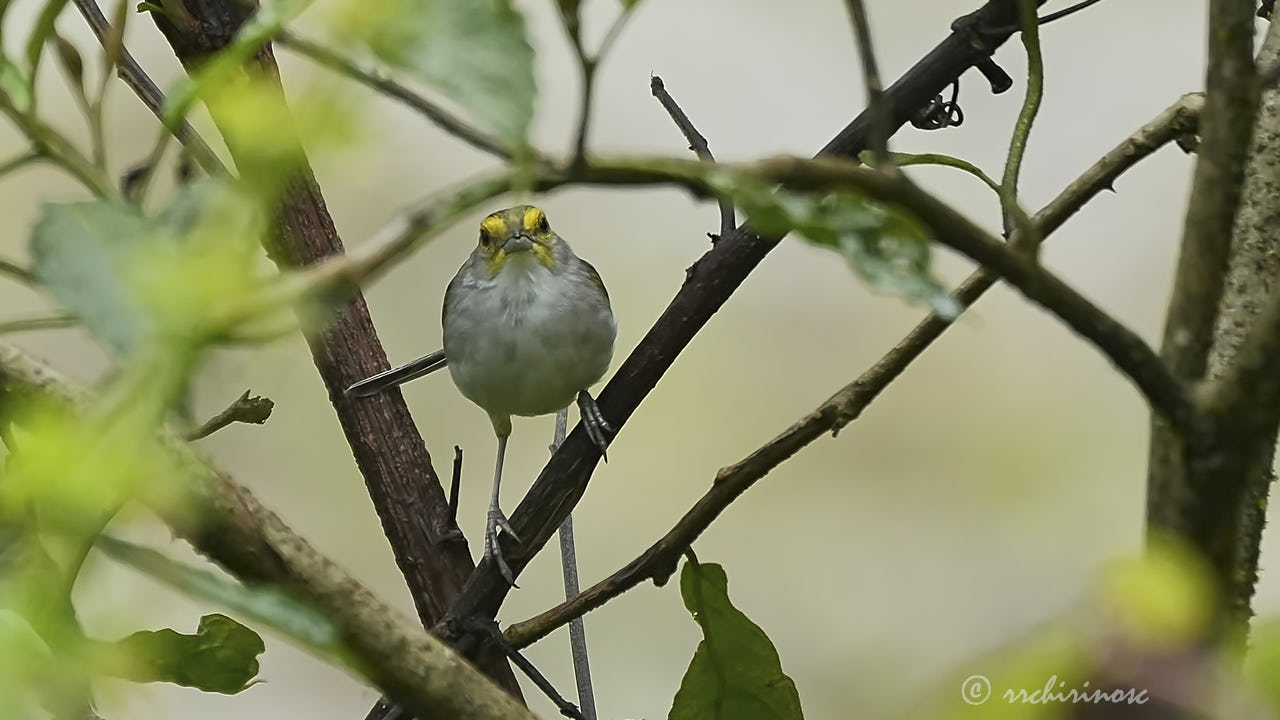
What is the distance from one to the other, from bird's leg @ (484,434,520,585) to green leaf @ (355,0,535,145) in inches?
20.5

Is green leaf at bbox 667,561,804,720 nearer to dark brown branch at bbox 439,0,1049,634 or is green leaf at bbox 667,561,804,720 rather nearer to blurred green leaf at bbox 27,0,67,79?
dark brown branch at bbox 439,0,1049,634

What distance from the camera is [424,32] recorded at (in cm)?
19

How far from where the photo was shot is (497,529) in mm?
1001

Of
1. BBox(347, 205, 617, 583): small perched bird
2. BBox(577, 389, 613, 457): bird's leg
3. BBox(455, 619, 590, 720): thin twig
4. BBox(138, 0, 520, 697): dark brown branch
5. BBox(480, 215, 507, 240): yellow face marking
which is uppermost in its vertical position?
BBox(480, 215, 507, 240): yellow face marking

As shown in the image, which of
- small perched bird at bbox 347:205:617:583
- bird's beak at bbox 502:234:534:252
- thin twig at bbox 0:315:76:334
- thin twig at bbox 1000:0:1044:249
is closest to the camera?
thin twig at bbox 0:315:76:334

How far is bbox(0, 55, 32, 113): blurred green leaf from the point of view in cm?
24

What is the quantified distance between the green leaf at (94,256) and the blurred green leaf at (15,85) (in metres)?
0.03

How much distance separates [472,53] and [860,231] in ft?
0.24

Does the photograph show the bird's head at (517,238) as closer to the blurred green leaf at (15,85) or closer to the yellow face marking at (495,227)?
the yellow face marking at (495,227)

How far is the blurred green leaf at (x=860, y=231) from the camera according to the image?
205mm

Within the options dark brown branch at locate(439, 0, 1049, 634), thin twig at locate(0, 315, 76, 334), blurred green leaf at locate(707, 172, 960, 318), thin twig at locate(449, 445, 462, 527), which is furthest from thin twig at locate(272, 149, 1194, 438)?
thin twig at locate(449, 445, 462, 527)

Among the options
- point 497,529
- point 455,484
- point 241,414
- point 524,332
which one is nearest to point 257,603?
point 241,414

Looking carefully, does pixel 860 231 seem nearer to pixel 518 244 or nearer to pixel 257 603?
pixel 257 603

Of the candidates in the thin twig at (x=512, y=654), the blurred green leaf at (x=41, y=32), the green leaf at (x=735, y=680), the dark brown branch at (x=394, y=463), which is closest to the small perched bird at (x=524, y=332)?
the dark brown branch at (x=394, y=463)
